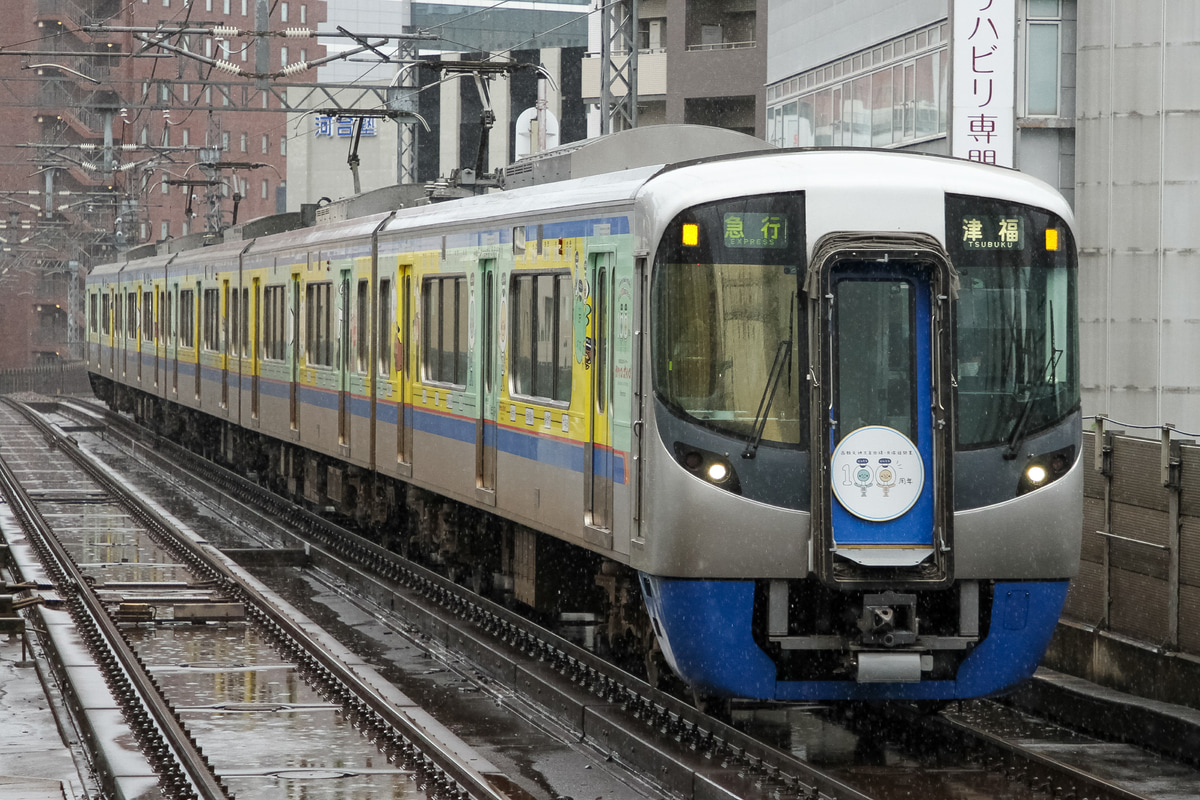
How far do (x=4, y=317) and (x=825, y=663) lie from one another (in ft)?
259

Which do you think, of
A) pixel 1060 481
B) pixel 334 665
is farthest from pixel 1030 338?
pixel 334 665

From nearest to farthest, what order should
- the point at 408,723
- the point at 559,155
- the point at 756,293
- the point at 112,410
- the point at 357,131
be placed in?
the point at 756,293
the point at 408,723
the point at 559,155
the point at 357,131
the point at 112,410

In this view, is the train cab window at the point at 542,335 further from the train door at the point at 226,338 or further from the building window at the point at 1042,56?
the building window at the point at 1042,56

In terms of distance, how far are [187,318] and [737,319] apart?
20929mm

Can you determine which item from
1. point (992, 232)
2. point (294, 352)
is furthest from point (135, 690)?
point (294, 352)

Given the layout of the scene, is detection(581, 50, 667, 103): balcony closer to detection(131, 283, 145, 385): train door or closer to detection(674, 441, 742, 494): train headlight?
detection(131, 283, 145, 385): train door

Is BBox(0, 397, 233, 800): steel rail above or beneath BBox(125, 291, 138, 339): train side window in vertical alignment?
beneath

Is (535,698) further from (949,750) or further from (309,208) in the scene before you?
(309,208)

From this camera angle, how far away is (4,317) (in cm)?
8288

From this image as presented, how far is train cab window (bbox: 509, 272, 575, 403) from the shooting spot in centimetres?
1077

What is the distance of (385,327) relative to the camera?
16000mm

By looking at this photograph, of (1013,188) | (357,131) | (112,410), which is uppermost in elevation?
(357,131)

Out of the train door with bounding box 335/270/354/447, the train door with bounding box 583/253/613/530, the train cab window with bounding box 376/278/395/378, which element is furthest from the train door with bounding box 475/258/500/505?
the train door with bounding box 335/270/354/447

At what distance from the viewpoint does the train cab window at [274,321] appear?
68.8 ft
